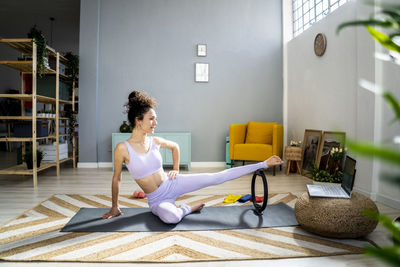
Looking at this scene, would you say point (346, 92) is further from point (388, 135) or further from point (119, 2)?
point (119, 2)

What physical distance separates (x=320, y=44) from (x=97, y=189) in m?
3.63

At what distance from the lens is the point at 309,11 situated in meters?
4.71

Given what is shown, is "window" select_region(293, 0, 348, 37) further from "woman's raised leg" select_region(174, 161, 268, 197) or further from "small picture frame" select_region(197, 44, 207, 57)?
"woman's raised leg" select_region(174, 161, 268, 197)

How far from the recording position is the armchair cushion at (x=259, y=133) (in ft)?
15.5

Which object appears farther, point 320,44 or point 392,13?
point 320,44

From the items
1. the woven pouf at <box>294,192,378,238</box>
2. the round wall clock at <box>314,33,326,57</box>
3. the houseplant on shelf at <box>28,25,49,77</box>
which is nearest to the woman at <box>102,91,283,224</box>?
the woven pouf at <box>294,192,378,238</box>

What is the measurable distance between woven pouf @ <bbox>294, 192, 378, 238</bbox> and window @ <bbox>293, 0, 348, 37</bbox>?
2.99 meters

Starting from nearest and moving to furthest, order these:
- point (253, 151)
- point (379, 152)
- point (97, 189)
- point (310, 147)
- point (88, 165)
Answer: point (379, 152), point (97, 189), point (310, 147), point (253, 151), point (88, 165)

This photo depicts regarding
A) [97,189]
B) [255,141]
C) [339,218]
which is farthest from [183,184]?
[255,141]

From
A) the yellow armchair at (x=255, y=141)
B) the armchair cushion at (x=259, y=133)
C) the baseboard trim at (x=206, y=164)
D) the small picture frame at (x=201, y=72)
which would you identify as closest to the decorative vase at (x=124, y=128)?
the baseboard trim at (x=206, y=164)

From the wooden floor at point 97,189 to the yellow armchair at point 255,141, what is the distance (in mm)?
373

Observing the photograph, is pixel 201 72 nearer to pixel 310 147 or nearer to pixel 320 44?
pixel 320 44

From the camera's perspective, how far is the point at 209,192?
3363 mm

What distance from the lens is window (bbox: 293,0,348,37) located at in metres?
4.14
